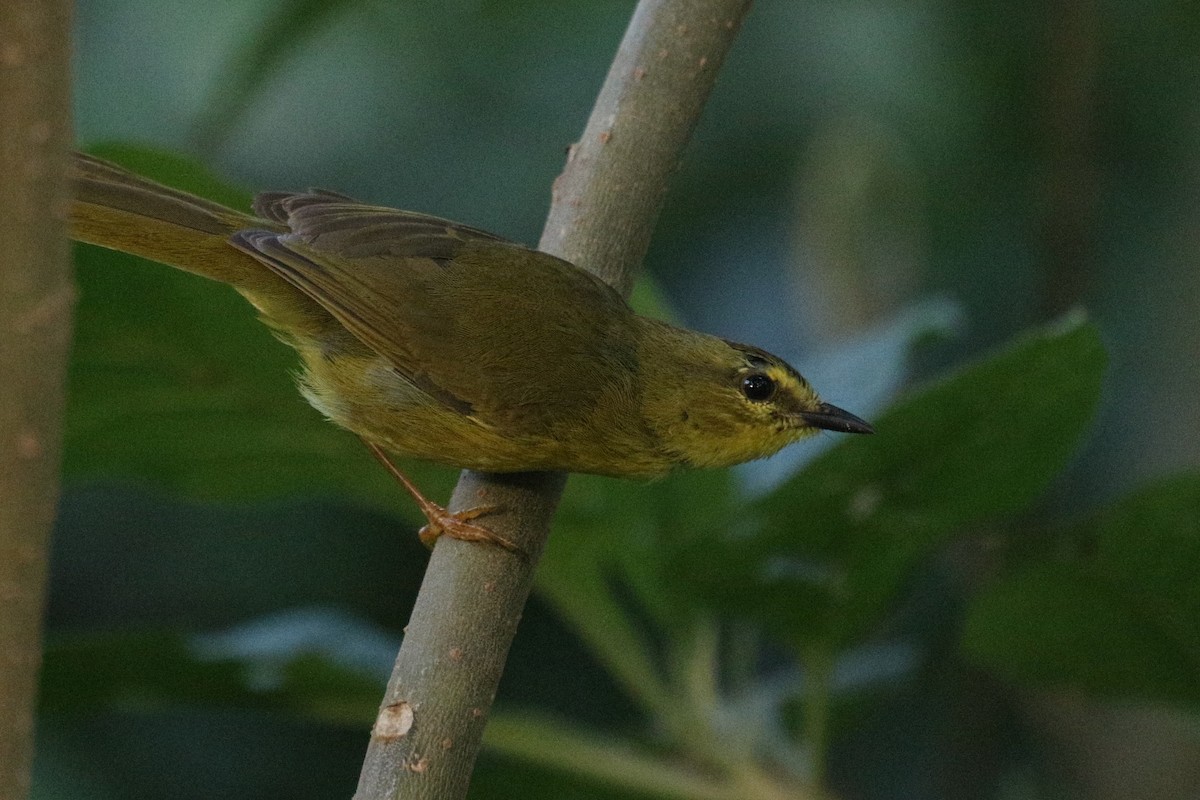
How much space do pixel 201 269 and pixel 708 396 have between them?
1012 mm

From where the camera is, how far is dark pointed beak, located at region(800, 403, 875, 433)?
2660 mm

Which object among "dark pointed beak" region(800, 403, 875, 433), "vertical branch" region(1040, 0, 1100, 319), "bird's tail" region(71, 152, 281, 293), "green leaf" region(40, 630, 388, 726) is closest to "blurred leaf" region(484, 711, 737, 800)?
→ "green leaf" region(40, 630, 388, 726)

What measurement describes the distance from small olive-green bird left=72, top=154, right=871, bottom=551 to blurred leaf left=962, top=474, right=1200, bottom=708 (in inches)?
18.7

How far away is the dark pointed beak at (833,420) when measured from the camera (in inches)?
105

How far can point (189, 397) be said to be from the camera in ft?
9.15

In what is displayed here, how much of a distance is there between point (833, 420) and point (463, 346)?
0.73 meters

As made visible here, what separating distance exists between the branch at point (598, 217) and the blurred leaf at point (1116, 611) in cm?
91

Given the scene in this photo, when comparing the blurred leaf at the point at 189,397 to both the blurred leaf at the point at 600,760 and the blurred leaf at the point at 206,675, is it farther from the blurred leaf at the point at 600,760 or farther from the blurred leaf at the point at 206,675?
the blurred leaf at the point at 600,760

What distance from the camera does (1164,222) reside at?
13.9 feet

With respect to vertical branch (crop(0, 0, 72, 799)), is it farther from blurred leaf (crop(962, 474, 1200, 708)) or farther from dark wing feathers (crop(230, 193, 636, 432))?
blurred leaf (crop(962, 474, 1200, 708))

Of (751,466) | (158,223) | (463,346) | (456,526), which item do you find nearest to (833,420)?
(751,466)

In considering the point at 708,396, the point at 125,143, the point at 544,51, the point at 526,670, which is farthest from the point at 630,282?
the point at 544,51

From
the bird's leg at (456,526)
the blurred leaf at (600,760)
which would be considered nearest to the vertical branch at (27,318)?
the bird's leg at (456,526)

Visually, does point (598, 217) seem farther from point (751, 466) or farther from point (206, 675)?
point (206, 675)
